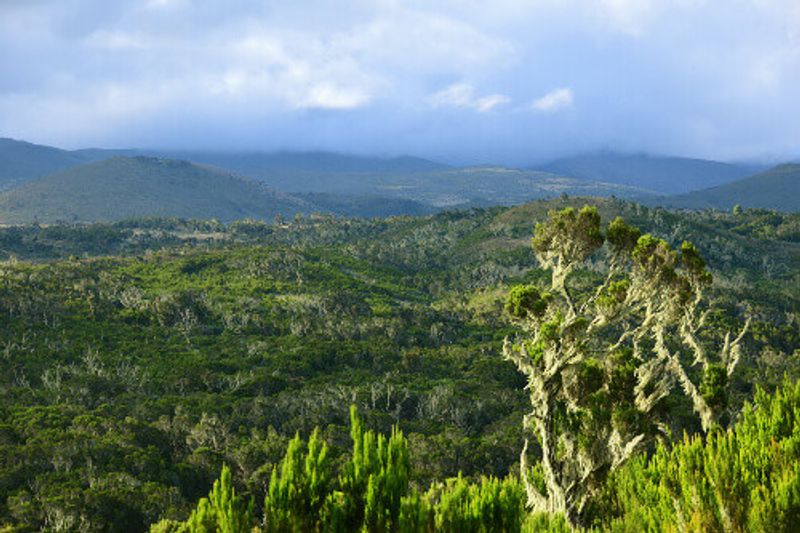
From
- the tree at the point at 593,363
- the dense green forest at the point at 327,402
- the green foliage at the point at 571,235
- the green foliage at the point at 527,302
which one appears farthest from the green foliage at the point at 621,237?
the green foliage at the point at 527,302

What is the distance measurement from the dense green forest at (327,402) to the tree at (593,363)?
13.9 inches

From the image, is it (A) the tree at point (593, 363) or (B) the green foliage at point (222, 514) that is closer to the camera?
(B) the green foliage at point (222, 514)

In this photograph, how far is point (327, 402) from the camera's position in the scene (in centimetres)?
6381

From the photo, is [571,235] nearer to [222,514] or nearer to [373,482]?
[373,482]

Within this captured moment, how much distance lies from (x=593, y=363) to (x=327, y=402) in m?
→ 44.2

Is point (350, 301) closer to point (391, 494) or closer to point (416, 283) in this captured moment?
point (416, 283)

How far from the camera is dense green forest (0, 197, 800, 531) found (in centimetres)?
1233

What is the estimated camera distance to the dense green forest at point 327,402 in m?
12.3

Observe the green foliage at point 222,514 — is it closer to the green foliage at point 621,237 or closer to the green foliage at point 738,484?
the green foliage at point 738,484

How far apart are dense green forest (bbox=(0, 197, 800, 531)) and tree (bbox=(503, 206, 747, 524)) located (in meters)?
0.35

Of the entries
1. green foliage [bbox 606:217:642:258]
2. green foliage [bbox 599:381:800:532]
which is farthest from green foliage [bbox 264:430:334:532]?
green foliage [bbox 606:217:642:258]

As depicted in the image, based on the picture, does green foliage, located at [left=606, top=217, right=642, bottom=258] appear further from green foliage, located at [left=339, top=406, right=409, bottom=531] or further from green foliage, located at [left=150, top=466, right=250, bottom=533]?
green foliage, located at [left=150, top=466, right=250, bottom=533]

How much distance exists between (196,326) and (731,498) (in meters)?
90.8

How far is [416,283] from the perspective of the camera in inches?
5728
